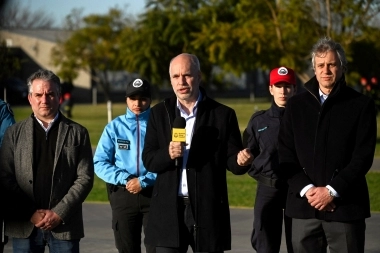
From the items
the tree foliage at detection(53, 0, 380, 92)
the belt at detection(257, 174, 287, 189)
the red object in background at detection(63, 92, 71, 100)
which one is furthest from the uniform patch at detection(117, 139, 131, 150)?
the red object in background at detection(63, 92, 71, 100)

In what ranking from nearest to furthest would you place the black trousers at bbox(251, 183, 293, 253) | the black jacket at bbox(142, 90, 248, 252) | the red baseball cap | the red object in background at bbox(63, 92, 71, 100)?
the black jacket at bbox(142, 90, 248, 252) < the red baseball cap < the black trousers at bbox(251, 183, 293, 253) < the red object in background at bbox(63, 92, 71, 100)

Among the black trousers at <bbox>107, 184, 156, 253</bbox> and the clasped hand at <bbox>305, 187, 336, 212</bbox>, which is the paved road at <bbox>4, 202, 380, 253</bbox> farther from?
the clasped hand at <bbox>305, 187, 336, 212</bbox>

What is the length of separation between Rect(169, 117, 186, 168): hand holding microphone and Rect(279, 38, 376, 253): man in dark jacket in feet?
2.53

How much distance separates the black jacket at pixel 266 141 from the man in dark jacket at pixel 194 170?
2.15m

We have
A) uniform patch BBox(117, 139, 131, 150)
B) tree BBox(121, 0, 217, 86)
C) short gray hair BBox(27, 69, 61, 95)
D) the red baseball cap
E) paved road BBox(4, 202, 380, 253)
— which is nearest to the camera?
short gray hair BBox(27, 69, 61, 95)

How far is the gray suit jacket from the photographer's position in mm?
5773

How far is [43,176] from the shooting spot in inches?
228

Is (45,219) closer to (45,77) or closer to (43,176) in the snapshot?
(43,176)

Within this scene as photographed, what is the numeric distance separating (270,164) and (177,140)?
106 inches

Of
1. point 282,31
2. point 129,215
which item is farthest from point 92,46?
point 129,215

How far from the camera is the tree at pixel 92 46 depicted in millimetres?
65250

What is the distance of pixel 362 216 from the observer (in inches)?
226

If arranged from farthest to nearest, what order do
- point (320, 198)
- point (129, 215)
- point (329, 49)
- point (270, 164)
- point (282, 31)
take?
point (282, 31) < point (270, 164) < point (129, 215) < point (329, 49) < point (320, 198)

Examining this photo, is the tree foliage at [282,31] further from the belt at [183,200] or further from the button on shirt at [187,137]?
the belt at [183,200]
